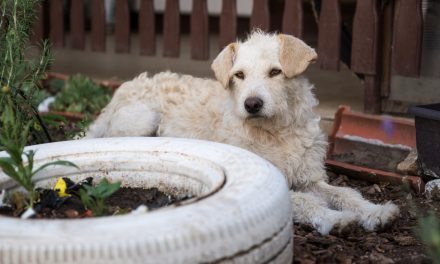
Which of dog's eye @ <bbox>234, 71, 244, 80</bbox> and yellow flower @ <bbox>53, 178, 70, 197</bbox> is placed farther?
dog's eye @ <bbox>234, 71, 244, 80</bbox>

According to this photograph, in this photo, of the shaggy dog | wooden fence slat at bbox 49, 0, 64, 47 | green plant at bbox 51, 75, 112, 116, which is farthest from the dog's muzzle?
wooden fence slat at bbox 49, 0, 64, 47

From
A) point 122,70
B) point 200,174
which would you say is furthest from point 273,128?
point 122,70

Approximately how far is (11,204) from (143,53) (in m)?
5.20

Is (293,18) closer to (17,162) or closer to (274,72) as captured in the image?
(274,72)

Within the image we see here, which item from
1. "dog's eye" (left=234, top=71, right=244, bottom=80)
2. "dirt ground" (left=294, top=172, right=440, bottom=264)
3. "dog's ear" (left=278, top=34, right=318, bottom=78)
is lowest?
"dirt ground" (left=294, top=172, right=440, bottom=264)

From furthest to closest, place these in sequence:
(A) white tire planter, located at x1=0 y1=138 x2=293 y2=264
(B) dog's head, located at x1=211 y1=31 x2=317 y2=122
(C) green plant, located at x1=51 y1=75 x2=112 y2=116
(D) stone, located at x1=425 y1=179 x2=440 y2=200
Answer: (C) green plant, located at x1=51 y1=75 x2=112 y2=116 < (D) stone, located at x1=425 y1=179 x2=440 y2=200 < (B) dog's head, located at x1=211 y1=31 x2=317 y2=122 < (A) white tire planter, located at x1=0 y1=138 x2=293 y2=264

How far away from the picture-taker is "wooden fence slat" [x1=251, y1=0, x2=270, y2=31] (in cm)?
775

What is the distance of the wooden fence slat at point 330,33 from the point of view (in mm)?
7207

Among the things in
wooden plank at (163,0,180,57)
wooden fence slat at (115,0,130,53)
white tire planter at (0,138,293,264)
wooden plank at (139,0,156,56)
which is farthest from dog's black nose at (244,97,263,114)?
wooden fence slat at (115,0,130,53)

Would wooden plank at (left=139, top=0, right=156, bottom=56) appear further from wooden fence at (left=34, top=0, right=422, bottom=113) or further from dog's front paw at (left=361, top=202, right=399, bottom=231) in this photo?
dog's front paw at (left=361, top=202, right=399, bottom=231)

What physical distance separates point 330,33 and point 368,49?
1.50 feet

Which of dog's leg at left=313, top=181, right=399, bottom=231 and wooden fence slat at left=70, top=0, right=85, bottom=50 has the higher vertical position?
wooden fence slat at left=70, top=0, right=85, bottom=50

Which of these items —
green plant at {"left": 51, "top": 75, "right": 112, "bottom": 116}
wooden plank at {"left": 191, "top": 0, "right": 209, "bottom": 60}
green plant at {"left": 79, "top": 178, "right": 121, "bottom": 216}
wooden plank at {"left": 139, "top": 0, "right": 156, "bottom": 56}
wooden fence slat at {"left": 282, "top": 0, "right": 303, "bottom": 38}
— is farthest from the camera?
wooden plank at {"left": 139, "top": 0, "right": 156, "bottom": 56}

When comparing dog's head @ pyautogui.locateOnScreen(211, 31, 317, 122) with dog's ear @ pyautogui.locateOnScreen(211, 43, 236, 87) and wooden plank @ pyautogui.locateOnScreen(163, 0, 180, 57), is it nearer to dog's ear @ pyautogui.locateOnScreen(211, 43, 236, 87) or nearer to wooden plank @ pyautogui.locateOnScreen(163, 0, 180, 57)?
dog's ear @ pyautogui.locateOnScreen(211, 43, 236, 87)
